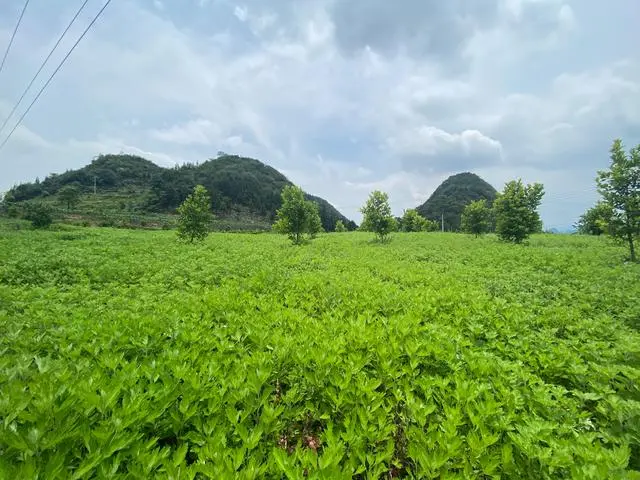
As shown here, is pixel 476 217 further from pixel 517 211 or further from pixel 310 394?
pixel 310 394

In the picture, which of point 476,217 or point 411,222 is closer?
point 476,217

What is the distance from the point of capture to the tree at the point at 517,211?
27.5 meters

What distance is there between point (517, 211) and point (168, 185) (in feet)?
331

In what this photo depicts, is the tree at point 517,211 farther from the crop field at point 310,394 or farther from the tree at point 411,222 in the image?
the tree at point 411,222

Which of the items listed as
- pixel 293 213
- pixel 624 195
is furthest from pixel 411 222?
pixel 624 195

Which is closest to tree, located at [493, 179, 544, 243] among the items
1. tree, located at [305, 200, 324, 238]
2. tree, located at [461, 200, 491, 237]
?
tree, located at [461, 200, 491, 237]

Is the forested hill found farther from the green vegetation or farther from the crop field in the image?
the crop field

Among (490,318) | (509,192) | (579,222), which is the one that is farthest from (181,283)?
(579,222)

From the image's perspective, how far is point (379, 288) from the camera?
7.09m

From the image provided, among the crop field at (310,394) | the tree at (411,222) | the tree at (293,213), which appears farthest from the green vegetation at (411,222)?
the crop field at (310,394)

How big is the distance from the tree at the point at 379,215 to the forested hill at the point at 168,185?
8168cm

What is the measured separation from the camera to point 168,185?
98812 mm

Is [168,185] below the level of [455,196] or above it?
below

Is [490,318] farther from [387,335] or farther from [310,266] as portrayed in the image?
[310,266]
